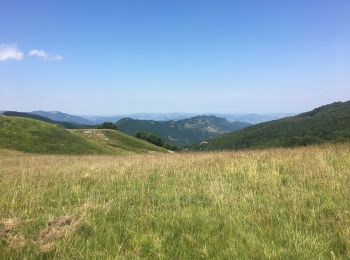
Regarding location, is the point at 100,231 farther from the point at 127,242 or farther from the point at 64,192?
the point at 64,192

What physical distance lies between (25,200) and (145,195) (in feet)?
9.09

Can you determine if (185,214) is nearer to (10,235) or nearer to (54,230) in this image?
(54,230)

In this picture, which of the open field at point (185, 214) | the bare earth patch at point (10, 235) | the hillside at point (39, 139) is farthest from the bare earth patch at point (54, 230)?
the hillside at point (39, 139)

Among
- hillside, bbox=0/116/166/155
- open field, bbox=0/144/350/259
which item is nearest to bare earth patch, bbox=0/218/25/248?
open field, bbox=0/144/350/259

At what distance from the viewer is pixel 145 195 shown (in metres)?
9.87

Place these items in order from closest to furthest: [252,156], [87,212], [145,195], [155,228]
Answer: [155,228] → [87,212] → [145,195] → [252,156]

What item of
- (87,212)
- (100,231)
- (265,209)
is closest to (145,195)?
(87,212)

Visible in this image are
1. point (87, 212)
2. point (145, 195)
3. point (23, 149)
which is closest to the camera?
point (87, 212)

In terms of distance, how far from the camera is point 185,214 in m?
7.98

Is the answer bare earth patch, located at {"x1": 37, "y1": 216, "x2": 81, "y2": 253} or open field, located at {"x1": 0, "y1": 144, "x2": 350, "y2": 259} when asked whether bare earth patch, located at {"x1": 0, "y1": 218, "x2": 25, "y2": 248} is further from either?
bare earth patch, located at {"x1": 37, "y1": 216, "x2": 81, "y2": 253}

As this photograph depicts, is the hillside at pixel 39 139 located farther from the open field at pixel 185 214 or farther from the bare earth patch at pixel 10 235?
the bare earth patch at pixel 10 235

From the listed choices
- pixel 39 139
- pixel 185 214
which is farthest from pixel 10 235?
pixel 39 139

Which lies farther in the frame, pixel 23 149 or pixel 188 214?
pixel 23 149

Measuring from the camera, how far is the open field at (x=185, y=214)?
6.46m
